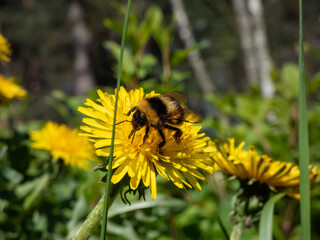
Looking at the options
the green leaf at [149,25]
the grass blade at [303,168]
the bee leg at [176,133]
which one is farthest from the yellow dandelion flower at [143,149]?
the green leaf at [149,25]

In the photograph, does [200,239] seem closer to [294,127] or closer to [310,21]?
[294,127]

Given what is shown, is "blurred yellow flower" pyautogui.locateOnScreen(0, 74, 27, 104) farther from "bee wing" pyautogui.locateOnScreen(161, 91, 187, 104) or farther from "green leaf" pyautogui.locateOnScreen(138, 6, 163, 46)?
"bee wing" pyautogui.locateOnScreen(161, 91, 187, 104)

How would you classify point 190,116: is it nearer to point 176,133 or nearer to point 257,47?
point 176,133

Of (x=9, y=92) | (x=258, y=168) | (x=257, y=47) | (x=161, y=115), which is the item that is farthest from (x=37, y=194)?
(x=257, y=47)

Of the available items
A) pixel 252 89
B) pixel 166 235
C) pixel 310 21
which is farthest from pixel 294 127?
pixel 310 21

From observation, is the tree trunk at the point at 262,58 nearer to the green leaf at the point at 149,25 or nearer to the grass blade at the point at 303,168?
the green leaf at the point at 149,25

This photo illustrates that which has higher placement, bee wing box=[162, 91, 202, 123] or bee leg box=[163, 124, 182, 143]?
bee wing box=[162, 91, 202, 123]

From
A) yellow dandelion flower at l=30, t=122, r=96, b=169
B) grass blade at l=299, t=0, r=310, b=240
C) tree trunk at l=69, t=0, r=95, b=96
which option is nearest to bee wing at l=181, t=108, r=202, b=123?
grass blade at l=299, t=0, r=310, b=240
